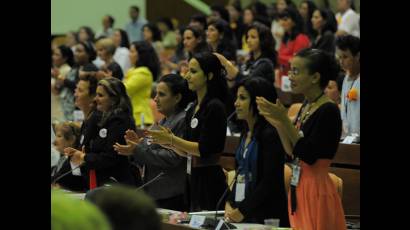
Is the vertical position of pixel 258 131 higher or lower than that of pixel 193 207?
higher

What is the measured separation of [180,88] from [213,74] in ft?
0.81

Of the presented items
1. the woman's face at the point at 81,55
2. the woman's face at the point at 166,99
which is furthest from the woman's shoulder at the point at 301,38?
the woman's face at the point at 166,99

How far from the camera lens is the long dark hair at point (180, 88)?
17.0 ft

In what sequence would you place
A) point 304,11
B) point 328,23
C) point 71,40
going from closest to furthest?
point 328,23, point 304,11, point 71,40

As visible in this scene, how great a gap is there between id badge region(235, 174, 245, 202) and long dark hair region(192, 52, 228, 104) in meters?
0.57

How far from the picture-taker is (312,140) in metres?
4.11

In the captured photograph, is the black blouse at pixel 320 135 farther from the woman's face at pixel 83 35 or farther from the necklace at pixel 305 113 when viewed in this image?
the woman's face at pixel 83 35

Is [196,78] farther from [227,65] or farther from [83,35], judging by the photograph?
[83,35]

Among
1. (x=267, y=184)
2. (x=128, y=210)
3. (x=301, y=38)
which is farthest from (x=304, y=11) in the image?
(x=128, y=210)
